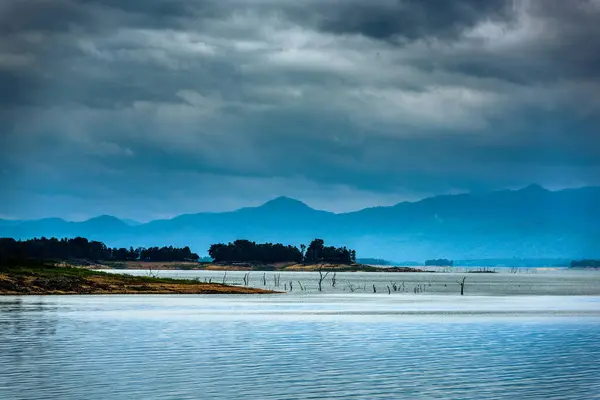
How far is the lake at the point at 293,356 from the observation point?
4625 cm

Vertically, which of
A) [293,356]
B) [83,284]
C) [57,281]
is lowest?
[293,356]

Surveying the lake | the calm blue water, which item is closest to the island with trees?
the lake

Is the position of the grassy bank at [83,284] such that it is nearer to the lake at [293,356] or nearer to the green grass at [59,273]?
the green grass at [59,273]

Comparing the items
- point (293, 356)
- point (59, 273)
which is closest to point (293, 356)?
point (293, 356)

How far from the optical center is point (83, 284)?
164 m

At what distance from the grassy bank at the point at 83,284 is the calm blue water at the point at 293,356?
167 feet

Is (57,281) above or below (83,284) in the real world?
above

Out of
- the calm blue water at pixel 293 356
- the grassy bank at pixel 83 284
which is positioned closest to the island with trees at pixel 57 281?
the grassy bank at pixel 83 284

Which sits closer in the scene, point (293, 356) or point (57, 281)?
point (293, 356)

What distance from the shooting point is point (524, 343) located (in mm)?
71625

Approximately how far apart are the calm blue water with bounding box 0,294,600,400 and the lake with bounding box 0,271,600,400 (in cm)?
10

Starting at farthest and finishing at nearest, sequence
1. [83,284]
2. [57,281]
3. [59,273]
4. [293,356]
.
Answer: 1. [59,273]
2. [83,284]
3. [57,281]
4. [293,356]

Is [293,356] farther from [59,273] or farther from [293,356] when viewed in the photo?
[59,273]

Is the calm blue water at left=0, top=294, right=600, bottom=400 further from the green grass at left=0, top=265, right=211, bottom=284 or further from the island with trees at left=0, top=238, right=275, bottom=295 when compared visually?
the green grass at left=0, top=265, right=211, bottom=284
